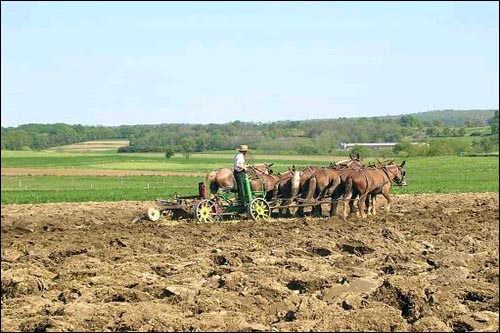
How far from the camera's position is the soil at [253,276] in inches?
323

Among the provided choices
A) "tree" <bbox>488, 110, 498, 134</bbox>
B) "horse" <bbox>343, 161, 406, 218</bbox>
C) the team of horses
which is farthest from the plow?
"tree" <bbox>488, 110, 498, 134</bbox>

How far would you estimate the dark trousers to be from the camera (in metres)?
18.5

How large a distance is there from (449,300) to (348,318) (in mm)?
1695

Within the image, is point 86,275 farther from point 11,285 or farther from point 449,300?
point 449,300

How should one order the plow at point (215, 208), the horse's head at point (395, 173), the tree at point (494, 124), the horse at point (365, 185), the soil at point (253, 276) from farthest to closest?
the tree at point (494, 124)
the horse's head at point (395, 173)
the horse at point (365, 185)
the plow at point (215, 208)
the soil at point (253, 276)

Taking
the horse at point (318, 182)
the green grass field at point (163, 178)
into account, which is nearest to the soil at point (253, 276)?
the horse at point (318, 182)

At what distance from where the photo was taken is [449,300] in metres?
9.06

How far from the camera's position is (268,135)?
3619 cm

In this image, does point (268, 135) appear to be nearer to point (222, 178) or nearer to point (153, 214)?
point (222, 178)

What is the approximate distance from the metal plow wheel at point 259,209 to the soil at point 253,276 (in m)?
0.80

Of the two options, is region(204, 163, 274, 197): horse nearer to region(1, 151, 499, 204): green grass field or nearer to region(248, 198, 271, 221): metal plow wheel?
region(248, 198, 271, 221): metal plow wheel

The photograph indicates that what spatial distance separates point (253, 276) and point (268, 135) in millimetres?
25940

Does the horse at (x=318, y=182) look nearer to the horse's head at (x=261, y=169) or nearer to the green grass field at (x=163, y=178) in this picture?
the horse's head at (x=261, y=169)

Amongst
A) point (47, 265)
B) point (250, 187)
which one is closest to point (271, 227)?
point (250, 187)
